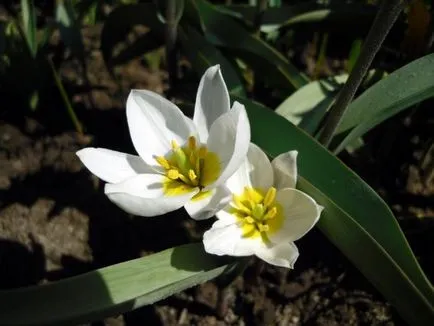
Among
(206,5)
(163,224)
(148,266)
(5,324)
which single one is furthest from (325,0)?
(5,324)

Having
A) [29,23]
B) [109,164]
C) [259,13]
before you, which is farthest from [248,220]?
[29,23]

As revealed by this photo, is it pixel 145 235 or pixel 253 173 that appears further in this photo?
pixel 145 235

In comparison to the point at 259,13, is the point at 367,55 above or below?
above

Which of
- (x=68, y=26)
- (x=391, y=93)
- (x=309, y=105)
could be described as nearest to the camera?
(x=391, y=93)

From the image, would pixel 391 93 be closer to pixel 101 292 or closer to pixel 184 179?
pixel 184 179

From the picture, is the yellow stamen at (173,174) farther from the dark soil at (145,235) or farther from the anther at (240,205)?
the dark soil at (145,235)
